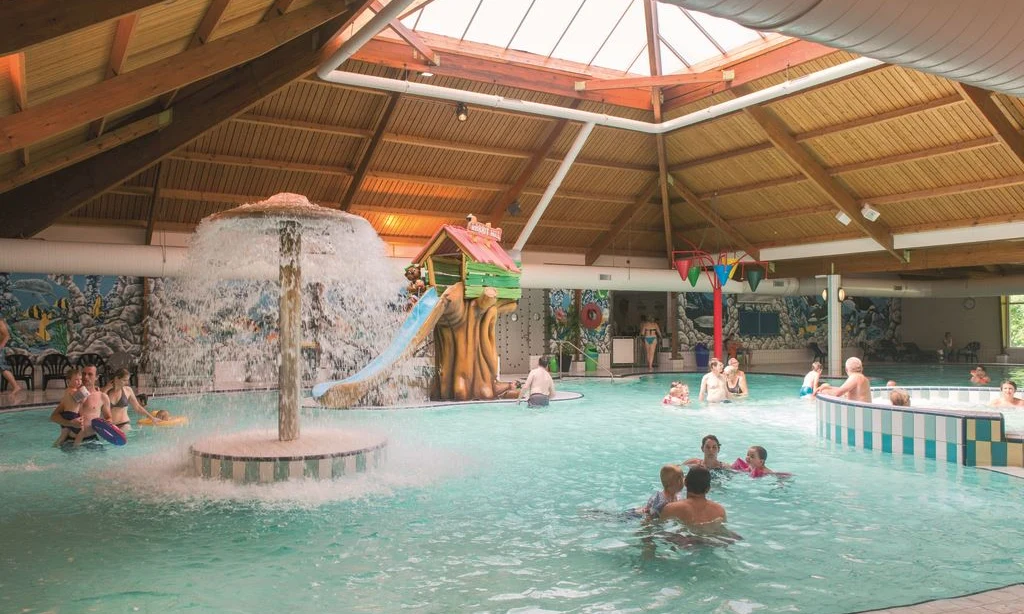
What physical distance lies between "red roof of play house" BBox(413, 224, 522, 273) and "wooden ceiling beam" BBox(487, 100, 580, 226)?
340 centimetres

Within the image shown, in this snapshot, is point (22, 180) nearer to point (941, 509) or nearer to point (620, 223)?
point (941, 509)

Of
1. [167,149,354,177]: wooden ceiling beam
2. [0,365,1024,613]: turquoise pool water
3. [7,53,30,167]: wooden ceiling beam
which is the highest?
[167,149,354,177]: wooden ceiling beam

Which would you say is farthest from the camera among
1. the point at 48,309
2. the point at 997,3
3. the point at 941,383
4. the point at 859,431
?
the point at 941,383

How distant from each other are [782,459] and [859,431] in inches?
49.0

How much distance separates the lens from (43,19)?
443cm

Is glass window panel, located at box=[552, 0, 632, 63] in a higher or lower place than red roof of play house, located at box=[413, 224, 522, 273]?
higher

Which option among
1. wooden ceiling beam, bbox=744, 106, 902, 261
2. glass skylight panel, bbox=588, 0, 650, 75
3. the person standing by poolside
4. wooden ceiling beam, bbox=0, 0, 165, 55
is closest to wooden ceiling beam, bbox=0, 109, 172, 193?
the person standing by poolside

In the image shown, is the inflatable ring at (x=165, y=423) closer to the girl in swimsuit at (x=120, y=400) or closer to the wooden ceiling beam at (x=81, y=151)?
the girl in swimsuit at (x=120, y=400)

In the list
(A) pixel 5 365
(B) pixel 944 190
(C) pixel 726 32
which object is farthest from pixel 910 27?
(A) pixel 5 365

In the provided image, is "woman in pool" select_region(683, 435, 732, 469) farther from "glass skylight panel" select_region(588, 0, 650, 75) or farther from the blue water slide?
"glass skylight panel" select_region(588, 0, 650, 75)

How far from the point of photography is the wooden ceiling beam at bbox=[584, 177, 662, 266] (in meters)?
19.9

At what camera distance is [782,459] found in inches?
325

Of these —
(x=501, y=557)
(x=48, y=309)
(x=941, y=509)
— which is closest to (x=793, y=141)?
(x=941, y=509)

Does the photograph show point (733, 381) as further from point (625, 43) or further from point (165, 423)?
point (165, 423)
